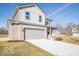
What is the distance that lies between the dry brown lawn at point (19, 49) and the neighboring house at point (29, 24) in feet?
0.44

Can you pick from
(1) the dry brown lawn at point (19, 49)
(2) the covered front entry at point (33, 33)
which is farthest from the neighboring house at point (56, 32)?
(1) the dry brown lawn at point (19, 49)

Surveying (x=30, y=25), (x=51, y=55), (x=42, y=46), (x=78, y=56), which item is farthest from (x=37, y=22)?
(x=78, y=56)

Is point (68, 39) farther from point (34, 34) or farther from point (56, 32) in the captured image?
point (34, 34)

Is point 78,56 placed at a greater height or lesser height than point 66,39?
lesser

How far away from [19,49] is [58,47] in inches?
29.2

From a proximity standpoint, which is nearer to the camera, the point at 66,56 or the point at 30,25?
the point at 66,56

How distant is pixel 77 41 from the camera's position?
3430 mm

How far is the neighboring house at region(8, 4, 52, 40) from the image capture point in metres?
3.45

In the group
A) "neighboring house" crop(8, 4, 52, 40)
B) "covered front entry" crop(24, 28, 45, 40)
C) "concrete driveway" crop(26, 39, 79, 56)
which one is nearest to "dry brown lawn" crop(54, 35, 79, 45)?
"concrete driveway" crop(26, 39, 79, 56)

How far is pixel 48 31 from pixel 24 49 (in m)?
0.62

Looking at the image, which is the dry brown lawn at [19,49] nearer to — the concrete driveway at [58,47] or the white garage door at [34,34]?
the concrete driveway at [58,47]

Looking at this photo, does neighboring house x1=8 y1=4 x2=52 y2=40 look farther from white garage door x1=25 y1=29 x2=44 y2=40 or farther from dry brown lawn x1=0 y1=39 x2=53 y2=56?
dry brown lawn x1=0 y1=39 x2=53 y2=56

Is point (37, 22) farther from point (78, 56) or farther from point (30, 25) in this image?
point (78, 56)

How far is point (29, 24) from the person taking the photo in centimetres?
352
